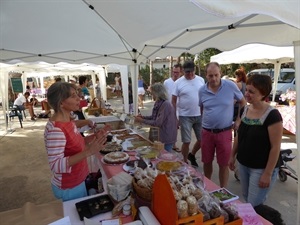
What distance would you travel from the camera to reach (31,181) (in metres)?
3.90

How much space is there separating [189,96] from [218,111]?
1.08 metres

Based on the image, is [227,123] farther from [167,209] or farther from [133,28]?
[167,209]

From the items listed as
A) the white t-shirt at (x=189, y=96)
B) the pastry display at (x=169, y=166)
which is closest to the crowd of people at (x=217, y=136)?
the pastry display at (x=169, y=166)

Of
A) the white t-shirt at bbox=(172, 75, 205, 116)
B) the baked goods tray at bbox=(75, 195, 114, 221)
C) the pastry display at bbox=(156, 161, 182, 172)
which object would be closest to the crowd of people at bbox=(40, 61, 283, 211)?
the baked goods tray at bbox=(75, 195, 114, 221)

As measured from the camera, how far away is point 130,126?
3.49 metres

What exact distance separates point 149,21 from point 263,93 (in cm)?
131

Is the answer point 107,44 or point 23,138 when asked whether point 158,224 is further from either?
point 23,138

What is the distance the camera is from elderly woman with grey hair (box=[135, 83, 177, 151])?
9.52 feet

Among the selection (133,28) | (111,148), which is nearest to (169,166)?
(111,148)

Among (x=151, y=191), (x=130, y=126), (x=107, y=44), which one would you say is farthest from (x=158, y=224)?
(x=107, y=44)

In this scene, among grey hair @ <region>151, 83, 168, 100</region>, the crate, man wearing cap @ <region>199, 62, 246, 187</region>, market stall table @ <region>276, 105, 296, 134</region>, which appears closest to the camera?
the crate

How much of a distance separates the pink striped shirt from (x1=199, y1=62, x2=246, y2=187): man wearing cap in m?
1.60

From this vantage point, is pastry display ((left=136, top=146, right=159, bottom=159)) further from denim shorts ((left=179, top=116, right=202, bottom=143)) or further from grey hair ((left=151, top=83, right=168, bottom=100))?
denim shorts ((left=179, top=116, right=202, bottom=143))

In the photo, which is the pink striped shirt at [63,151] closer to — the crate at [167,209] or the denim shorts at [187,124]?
the crate at [167,209]
